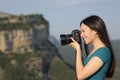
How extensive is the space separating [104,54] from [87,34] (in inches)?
10.5

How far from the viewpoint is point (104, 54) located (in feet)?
14.1

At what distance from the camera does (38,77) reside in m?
148

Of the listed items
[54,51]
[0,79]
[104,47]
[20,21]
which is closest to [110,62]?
[104,47]

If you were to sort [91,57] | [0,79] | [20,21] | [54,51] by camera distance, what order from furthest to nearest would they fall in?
[54,51]
[20,21]
[0,79]
[91,57]

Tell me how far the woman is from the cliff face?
5613 inches

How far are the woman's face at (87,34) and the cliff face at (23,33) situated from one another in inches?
5612

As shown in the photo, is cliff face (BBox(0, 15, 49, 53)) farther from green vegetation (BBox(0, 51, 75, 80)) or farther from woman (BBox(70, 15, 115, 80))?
woman (BBox(70, 15, 115, 80))

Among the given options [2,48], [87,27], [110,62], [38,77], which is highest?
[87,27]

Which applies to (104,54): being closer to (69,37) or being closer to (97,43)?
(97,43)

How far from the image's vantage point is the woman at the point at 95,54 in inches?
167

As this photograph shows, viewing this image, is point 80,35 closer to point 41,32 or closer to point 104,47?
point 104,47

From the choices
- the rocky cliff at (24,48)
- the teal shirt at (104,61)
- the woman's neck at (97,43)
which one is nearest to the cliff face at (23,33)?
the rocky cliff at (24,48)

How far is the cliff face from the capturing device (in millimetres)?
148250

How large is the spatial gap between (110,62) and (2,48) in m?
145
